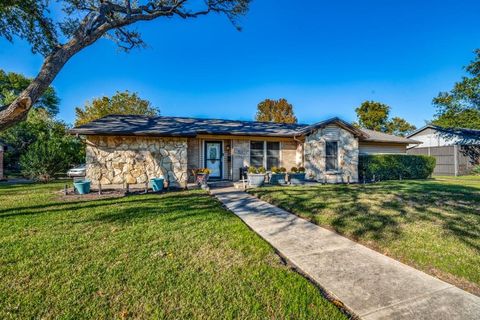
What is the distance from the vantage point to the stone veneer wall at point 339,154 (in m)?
12.3

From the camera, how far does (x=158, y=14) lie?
31.4ft

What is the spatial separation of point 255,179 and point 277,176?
1.51 m

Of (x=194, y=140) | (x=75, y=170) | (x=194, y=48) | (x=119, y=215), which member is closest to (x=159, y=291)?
(x=119, y=215)

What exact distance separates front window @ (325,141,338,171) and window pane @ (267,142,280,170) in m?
2.72

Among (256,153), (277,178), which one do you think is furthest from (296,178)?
(256,153)

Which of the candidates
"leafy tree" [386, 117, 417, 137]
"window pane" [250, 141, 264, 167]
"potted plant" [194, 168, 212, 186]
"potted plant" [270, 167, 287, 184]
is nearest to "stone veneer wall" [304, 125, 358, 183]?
"potted plant" [270, 167, 287, 184]

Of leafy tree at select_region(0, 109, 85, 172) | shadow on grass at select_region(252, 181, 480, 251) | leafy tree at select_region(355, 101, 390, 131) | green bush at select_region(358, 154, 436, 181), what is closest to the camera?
shadow on grass at select_region(252, 181, 480, 251)

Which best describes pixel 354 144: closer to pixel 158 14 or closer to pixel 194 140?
pixel 194 140

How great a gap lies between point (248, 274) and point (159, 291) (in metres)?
1.08

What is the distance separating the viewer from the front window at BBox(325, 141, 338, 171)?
12523 mm

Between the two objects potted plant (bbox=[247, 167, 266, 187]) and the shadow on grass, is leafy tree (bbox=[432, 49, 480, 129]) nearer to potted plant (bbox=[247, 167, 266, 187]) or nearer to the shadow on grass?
the shadow on grass

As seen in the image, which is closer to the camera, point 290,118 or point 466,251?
point 466,251

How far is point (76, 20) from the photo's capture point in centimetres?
948

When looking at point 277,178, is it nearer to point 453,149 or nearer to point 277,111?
point 453,149
